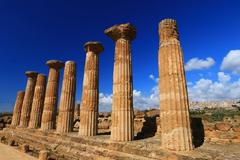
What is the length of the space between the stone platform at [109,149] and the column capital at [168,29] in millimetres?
5154

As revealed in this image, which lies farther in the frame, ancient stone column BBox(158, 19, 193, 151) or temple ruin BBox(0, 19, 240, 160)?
temple ruin BBox(0, 19, 240, 160)

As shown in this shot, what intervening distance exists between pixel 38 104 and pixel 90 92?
390 inches

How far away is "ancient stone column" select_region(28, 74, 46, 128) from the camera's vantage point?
70.2 ft

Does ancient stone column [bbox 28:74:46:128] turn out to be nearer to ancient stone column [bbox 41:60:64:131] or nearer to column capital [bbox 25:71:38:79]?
column capital [bbox 25:71:38:79]

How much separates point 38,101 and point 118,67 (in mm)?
13410

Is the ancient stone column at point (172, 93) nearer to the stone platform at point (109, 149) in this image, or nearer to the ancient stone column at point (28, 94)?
the stone platform at point (109, 149)

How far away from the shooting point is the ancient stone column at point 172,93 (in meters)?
8.27

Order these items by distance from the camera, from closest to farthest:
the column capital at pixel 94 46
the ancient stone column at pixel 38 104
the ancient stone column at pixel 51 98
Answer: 1. the column capital at pixel 94 46
2. the ancient stone column at pixel 51 98
3. the ancient stone column at pixel 38 104

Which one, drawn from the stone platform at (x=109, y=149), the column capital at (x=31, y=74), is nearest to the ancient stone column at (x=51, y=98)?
the stone platform at (x=109, y=149)

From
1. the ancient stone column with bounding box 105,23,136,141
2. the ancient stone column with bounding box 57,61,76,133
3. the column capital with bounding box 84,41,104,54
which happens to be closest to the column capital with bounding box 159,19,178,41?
the ancient stone column with bounding box 105,23,136,141

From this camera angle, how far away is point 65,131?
16.1 metres

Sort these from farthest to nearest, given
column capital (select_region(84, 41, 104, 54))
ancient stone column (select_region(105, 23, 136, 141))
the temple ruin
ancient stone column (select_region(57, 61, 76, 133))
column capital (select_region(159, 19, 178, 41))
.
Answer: ancient stone column (select_region(57, 61, 76, 133)) → column capital (select_region(84, 41, 104, 54)) → ancient stone column (select_region(105, 23, 136, 141)) → column capital (select_region(159, 19, 178, 41)) → the temple ruin

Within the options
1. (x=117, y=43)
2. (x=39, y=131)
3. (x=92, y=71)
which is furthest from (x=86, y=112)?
(x=39, y=131)

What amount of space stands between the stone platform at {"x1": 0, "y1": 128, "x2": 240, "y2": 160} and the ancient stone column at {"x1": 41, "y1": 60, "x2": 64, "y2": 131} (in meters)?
1.16
